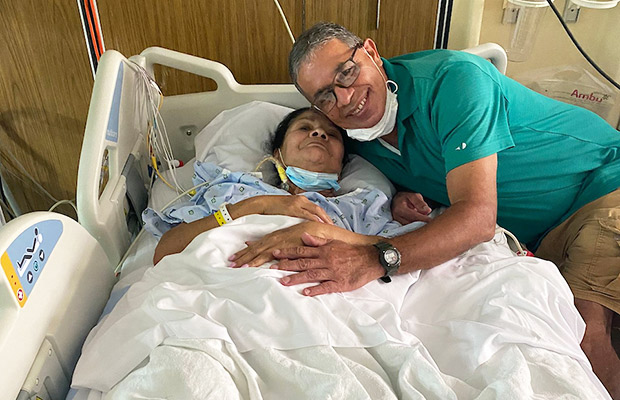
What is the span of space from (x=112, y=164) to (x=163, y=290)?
2.21 ft

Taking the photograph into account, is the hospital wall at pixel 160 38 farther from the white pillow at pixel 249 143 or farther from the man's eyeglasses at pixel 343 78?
the man's eyeglasses at pixel 343 78

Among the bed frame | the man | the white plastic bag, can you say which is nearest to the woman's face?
the man

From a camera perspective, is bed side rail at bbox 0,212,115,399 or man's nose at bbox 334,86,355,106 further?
man's nose at bbox 334,86,355,106

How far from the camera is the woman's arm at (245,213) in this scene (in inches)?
64.3

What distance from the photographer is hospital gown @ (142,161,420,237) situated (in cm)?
177

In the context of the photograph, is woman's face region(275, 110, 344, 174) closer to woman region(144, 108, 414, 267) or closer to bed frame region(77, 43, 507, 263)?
woman region(144, 108, 414, 267)

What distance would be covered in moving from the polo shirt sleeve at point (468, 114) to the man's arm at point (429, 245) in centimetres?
4

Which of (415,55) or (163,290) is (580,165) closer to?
(415,55)

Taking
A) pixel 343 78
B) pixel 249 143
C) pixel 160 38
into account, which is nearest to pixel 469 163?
pixel 343 78

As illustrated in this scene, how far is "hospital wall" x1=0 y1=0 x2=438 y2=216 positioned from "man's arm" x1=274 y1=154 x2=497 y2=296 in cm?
120

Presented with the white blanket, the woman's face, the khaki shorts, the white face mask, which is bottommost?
the khaki shorts

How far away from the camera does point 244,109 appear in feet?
7.42

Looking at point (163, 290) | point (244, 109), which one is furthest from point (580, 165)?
point (163, 290)

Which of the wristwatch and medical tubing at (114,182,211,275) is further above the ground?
the wristwatch
